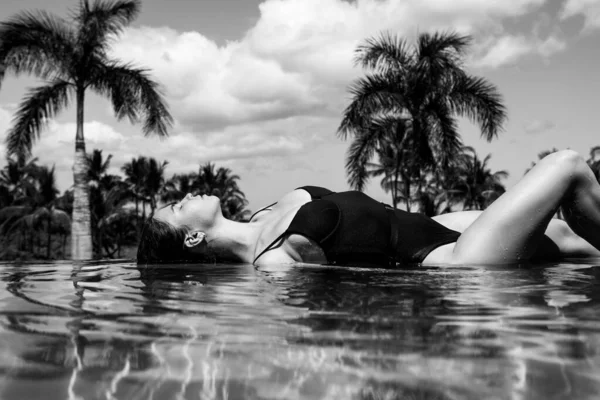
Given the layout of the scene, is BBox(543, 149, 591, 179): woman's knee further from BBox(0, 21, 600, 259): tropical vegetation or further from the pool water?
BBox(0, 21, 600, 259): tropical vegetation

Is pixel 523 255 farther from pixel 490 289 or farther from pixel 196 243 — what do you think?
pixel 196 243

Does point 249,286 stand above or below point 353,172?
below

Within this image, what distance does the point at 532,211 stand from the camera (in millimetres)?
2662

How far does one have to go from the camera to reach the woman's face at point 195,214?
3752 millimetres

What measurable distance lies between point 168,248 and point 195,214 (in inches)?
15.2

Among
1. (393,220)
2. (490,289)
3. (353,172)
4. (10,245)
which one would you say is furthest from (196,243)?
(10,245)

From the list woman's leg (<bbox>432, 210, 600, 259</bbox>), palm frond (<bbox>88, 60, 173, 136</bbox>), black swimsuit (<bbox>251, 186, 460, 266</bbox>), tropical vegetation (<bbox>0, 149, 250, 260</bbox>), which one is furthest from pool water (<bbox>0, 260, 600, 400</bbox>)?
tropical vegetation (<bbox>0, 149, 250, 260</bbox>)

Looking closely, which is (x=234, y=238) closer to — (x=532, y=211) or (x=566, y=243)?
(x=532, y=211)

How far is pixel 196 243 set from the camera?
12.4 ft

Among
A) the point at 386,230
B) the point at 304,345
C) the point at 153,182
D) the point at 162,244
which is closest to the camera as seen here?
the point at 304,345

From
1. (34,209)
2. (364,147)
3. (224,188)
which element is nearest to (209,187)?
(224,188)

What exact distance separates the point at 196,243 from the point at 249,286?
6.14ft

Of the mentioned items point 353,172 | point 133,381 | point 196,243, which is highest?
point 353,172

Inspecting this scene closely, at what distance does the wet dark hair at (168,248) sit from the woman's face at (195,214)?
49 mm
